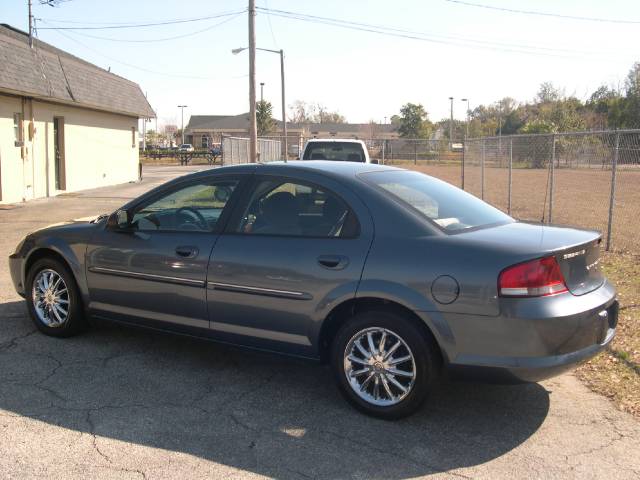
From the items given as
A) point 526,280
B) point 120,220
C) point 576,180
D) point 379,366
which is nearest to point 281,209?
point 379,366

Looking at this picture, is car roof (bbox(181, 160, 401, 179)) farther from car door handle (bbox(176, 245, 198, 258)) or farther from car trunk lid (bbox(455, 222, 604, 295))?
car trunk lid (bbox(455, 222, 604, 295))

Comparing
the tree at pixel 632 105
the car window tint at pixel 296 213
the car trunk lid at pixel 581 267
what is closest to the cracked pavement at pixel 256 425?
the car trunk lid at pixel 581 267

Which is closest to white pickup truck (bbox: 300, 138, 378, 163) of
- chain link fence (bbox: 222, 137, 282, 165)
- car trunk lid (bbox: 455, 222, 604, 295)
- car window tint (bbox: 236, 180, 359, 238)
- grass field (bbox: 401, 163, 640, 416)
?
chain link fence (bbox: 222, 137, 282, 165)

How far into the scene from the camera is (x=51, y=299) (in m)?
5.55

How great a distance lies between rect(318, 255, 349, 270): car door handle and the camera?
4.08m

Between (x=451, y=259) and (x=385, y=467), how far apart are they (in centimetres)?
122

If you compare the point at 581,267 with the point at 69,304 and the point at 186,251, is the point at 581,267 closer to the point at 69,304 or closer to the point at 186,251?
the point at 186,251

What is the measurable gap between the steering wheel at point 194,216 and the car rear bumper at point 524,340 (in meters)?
2.02

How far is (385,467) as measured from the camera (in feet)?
11.4

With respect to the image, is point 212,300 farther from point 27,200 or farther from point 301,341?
point 27,200

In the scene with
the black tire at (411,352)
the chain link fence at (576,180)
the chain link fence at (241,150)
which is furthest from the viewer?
the chain link fence at (241,150)

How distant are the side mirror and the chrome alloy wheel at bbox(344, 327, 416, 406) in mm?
2150

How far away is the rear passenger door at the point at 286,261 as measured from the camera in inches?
162

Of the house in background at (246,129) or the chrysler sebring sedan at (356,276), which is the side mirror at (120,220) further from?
the house in background at (246,129)
